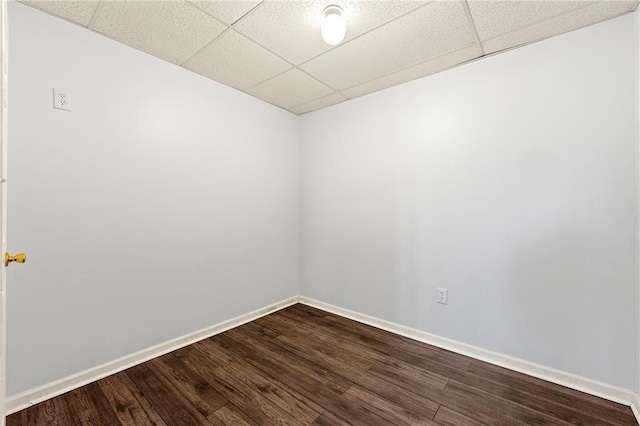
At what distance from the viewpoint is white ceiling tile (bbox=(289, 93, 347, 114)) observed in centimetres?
273

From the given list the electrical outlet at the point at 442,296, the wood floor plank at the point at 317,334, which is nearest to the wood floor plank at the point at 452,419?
the wood floor plank at the point at 317,334

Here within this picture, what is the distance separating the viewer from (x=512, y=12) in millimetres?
1552

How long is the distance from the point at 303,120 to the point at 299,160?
48 cm

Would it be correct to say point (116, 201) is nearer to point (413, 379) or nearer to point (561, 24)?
point (413, 379)

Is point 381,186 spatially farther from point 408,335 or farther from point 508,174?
point 408,335

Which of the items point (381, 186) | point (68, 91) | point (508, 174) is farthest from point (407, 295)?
point (68, 91)

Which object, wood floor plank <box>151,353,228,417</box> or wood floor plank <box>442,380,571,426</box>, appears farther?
wood floor plank <box>151,353,228,417</box>

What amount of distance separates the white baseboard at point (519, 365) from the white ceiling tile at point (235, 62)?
7.95 feet

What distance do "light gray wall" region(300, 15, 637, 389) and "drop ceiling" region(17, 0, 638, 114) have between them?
0.68 ft

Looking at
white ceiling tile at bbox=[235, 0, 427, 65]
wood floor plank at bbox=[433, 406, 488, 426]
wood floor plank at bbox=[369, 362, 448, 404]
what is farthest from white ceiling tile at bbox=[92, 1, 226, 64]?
wood floor plank at bbox=[433, 406, 488, 426]

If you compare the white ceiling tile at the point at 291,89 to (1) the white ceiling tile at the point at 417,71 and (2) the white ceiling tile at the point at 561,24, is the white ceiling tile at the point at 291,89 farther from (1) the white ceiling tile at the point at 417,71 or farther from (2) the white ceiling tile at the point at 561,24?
(2) the white ceiling tile at the point at 561,24

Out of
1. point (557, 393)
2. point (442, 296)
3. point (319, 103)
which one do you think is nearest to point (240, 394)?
point (442, 296)

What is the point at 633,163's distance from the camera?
5.10ft

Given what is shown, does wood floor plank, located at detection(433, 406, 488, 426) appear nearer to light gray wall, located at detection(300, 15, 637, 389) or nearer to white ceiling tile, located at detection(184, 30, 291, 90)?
light gray wall, located at detection(300, 15, 637, 389)
